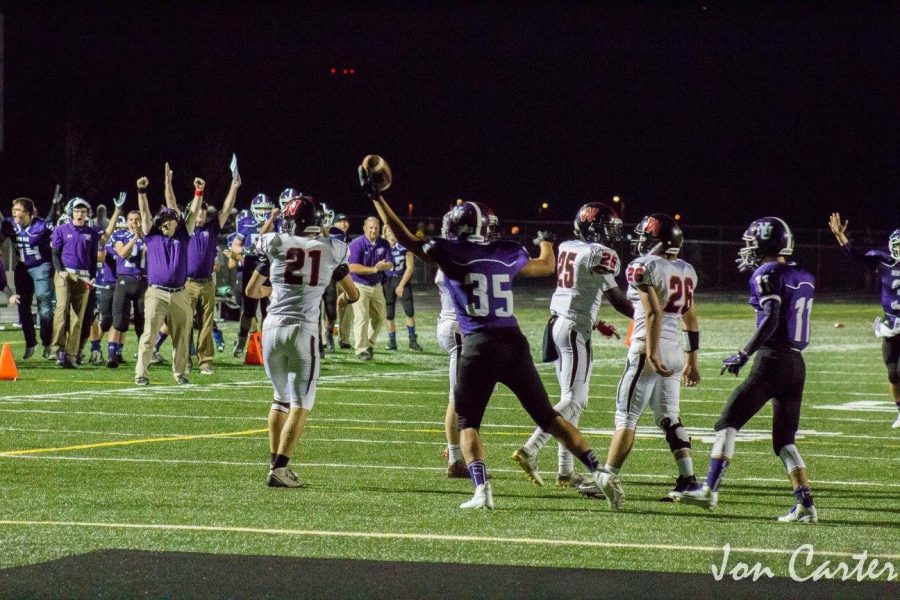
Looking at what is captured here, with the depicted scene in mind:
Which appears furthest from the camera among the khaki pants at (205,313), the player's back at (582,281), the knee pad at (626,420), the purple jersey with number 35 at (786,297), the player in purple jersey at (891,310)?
the khaki pants at (205,313)

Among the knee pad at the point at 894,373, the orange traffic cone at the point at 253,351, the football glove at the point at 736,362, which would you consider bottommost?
the orange traffic cone at the point at 253,351

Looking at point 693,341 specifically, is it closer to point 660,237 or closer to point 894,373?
point 660,237

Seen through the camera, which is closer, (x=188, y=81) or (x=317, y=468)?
(x=317, y=468)

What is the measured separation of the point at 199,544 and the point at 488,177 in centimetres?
5830

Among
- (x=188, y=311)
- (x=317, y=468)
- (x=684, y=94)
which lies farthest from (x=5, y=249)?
(x=684, y=94)

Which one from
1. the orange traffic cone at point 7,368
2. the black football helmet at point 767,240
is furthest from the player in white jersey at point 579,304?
the orange traffic cone at point 7,368

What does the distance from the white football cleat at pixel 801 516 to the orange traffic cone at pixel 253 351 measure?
37.0 ft

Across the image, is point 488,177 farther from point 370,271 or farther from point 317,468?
point 317,468

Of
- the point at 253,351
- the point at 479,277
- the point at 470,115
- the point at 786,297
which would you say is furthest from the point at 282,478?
the point at 470,115

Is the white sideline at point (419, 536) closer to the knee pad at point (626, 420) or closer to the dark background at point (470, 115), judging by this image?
the knee pad at point (626, 420)

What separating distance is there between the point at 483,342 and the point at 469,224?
0.70 meters

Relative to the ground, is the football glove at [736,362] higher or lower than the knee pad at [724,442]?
higher

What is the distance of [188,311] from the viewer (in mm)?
15867

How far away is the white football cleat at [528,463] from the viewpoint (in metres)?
9.20
